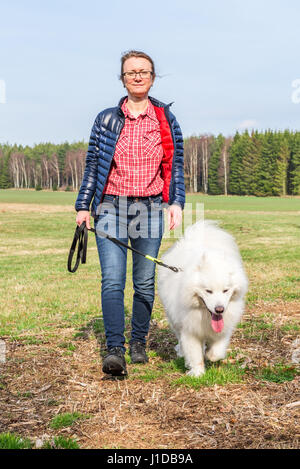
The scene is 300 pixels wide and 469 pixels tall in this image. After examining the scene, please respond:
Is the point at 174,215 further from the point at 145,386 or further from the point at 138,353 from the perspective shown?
the point at 145,386

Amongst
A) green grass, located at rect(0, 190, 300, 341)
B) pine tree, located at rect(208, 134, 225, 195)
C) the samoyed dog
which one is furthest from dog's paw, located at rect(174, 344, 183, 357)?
pine tree, located at rect(208, 134, 225, 195)

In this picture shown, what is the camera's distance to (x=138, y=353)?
15.7 feet

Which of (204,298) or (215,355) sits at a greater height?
(204,298)

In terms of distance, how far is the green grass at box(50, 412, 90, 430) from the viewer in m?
3.38

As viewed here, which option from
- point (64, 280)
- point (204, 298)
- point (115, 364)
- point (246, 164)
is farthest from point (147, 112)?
point (246, 164)

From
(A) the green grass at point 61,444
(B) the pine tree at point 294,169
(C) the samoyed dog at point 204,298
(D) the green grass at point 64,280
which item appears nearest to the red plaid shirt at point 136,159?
(C) the samoyed dog at point 204,298

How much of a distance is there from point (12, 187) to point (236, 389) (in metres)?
122

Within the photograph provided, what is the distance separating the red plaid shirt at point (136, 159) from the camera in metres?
4.30

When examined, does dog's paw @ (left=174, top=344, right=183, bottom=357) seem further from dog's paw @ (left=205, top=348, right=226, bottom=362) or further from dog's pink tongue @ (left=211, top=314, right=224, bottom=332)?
dog's pink tongue @ (left=211, top=314, right=224, bottom=332)

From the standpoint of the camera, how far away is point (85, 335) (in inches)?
235

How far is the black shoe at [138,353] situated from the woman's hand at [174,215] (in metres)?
1.26

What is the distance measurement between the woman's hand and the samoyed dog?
32cm

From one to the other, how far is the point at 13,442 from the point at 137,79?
306 centimetres

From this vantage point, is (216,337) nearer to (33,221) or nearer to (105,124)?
(105,124)
